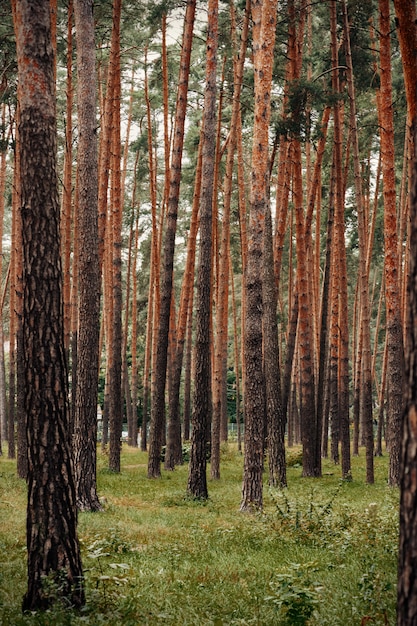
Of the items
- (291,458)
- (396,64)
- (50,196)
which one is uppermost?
(396,64)

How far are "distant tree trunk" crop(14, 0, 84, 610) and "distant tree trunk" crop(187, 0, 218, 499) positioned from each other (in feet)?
22.9

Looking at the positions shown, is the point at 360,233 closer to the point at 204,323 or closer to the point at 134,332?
the point at 204,323

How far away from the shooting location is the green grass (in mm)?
5176

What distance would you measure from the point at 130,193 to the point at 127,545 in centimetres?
2773

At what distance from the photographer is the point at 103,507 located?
1130 cm

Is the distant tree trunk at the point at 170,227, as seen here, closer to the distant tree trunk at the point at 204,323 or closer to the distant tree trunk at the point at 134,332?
the distant tree trunk at the point at 204,323

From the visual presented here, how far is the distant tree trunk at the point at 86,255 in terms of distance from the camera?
10867mm

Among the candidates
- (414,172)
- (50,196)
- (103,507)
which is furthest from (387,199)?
(414,172)

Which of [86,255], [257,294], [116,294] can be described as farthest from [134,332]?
[257,294]

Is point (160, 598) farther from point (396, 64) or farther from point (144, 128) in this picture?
point (144, 128)

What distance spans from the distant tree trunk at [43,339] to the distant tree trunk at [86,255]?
5308 millimetres

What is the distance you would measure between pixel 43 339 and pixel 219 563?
11.2 ft

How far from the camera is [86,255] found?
11.0 meters

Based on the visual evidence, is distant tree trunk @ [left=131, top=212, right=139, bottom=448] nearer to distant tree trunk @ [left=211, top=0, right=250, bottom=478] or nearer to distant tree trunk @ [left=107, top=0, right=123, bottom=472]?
distant tree trunk @ [left=211, top=0, right=250, bottom=478]
